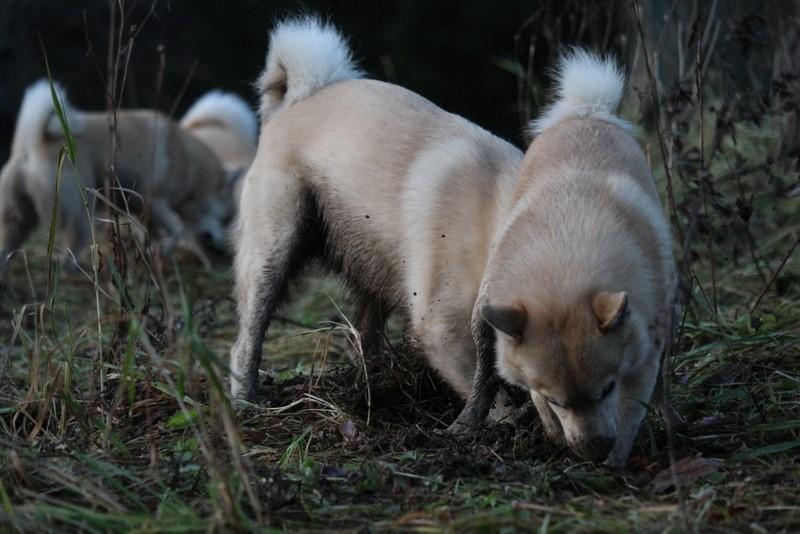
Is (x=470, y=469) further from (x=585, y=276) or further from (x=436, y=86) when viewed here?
(x=436, y=86)

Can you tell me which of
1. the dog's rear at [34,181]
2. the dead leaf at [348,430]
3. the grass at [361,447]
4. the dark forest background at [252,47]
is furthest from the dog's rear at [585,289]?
the dark forest background at [252,47]

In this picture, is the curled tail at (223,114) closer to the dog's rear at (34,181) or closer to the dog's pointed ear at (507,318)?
the dog's rear at (34,181)

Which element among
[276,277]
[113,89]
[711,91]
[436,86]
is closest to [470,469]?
[276,277]

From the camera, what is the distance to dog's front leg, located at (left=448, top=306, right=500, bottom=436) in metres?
3.41

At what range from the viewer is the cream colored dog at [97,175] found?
745 centimetres

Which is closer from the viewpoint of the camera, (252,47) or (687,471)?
(687,471)

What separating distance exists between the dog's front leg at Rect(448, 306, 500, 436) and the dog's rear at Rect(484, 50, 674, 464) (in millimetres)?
162

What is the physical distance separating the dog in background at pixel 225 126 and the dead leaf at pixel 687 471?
27.5 feet

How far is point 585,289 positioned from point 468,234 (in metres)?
0.79

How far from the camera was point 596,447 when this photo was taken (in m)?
3.05

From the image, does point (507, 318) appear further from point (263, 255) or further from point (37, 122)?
point (37, 122)

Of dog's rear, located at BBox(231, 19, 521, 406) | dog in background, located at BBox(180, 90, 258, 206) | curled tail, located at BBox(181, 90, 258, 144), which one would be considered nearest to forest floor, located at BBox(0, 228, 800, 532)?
dog's rear, located at BBox(231, 19, 521, 406)

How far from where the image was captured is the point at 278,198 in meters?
4.33

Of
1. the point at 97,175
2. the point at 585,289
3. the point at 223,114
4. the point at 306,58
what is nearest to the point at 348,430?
the point at 585,289
